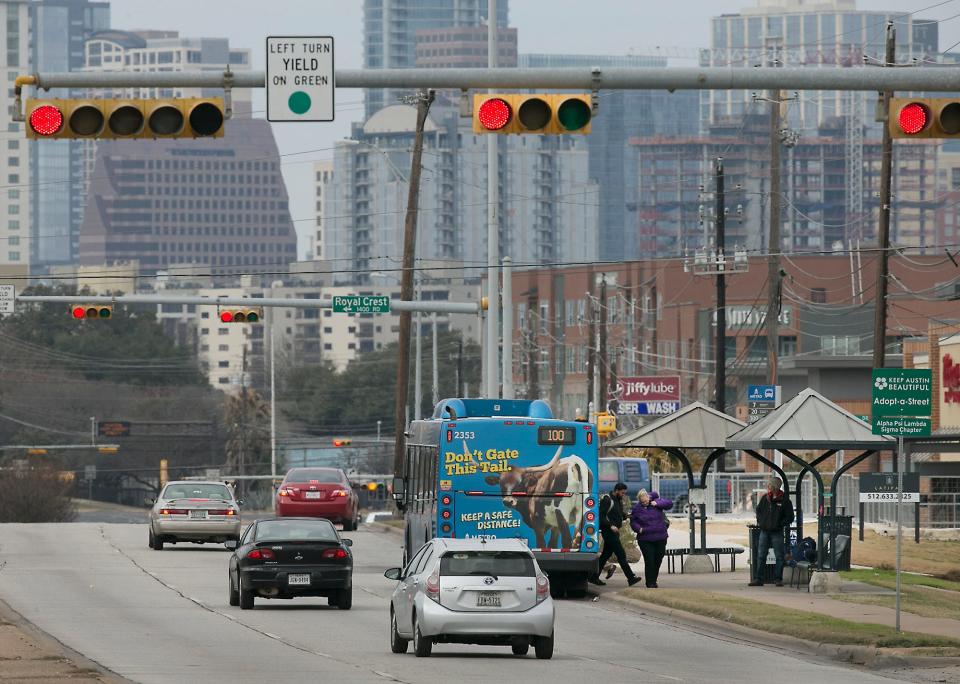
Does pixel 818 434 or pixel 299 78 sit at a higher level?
pixel 299 78

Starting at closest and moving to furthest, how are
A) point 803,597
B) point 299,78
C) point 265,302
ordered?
Result: point 299,78 → point 803,597 → point 265,302

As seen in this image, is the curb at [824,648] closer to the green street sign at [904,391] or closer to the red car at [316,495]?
the green street sign at [904,391]

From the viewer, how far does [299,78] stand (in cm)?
1775

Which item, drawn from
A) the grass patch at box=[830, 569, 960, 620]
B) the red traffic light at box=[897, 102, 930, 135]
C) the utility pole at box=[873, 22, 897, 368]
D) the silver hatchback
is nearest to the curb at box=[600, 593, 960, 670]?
the grass patch at box=[830, 569, 960, 620]

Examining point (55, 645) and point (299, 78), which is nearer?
point (299, 78)

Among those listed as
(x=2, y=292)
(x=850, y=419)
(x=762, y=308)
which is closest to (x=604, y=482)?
(x=2, y=292)

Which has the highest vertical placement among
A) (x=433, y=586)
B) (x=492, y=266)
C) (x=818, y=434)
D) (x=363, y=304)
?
(x=492, y=266)

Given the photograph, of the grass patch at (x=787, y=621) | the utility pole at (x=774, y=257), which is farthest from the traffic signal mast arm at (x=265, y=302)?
the utility pole at (x=774, y=257)

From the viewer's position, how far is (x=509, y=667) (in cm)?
2033

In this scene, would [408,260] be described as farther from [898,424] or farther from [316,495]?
[898,424]

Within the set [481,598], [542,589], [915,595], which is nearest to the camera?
[481,598]

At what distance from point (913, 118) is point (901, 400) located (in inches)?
259

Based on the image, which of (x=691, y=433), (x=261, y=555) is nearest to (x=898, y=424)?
(x=261, y=555)

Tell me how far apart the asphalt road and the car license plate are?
69 cm
